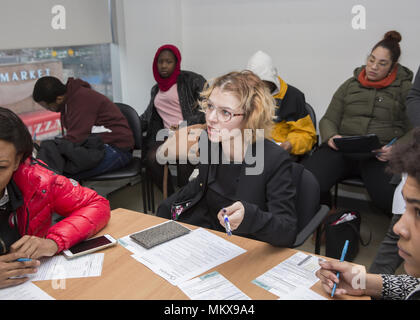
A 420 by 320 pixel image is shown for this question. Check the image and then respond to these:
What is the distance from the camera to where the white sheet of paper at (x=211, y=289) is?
1127 mm

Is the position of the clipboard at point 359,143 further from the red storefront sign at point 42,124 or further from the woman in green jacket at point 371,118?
the red storefront sign at point 42,124

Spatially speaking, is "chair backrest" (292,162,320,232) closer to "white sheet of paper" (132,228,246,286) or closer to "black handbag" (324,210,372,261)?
"white sheet of paper" (132,228,246,286)

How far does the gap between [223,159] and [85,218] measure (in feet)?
2.17

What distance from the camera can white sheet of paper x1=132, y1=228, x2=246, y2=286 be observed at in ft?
4.11

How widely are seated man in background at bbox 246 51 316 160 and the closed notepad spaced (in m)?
1.74

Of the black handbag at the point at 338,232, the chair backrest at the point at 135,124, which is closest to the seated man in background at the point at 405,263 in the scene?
the black handbag at the point at 338,232

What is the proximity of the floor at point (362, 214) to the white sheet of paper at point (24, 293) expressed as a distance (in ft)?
6.90

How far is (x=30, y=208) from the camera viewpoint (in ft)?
4.85

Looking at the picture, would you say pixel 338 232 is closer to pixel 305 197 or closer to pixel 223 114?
pixel 305 197

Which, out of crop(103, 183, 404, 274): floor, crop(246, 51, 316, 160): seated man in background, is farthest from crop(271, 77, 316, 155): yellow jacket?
crop(103, 183, 404, 274): floor

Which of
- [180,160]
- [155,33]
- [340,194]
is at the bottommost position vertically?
[340,194]

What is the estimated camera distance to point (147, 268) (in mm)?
1278
